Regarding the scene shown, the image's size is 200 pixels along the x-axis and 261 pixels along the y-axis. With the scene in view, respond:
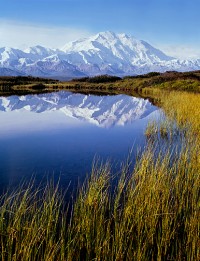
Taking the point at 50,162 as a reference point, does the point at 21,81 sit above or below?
above

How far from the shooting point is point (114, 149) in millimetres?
16688

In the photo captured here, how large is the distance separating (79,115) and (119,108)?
6.37 meters

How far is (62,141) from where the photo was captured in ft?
62.1

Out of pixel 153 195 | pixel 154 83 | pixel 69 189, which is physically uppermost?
pixel 154 83

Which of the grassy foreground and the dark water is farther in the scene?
the dark water

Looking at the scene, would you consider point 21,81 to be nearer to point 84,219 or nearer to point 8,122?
point 8,122

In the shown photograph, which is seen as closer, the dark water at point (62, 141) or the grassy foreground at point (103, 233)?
the grassy foreground at point (103, 233)

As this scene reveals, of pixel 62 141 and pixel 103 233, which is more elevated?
pixel 103 233

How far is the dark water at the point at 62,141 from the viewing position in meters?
12.5

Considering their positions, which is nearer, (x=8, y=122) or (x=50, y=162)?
(x=50, y=162)

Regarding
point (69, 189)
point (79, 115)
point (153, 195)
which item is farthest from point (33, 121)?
point (153, 195)

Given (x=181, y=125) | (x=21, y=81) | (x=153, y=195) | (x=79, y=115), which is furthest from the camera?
(x=21, y=81)

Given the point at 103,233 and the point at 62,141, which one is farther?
the point at 62,141

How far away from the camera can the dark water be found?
12492mm
